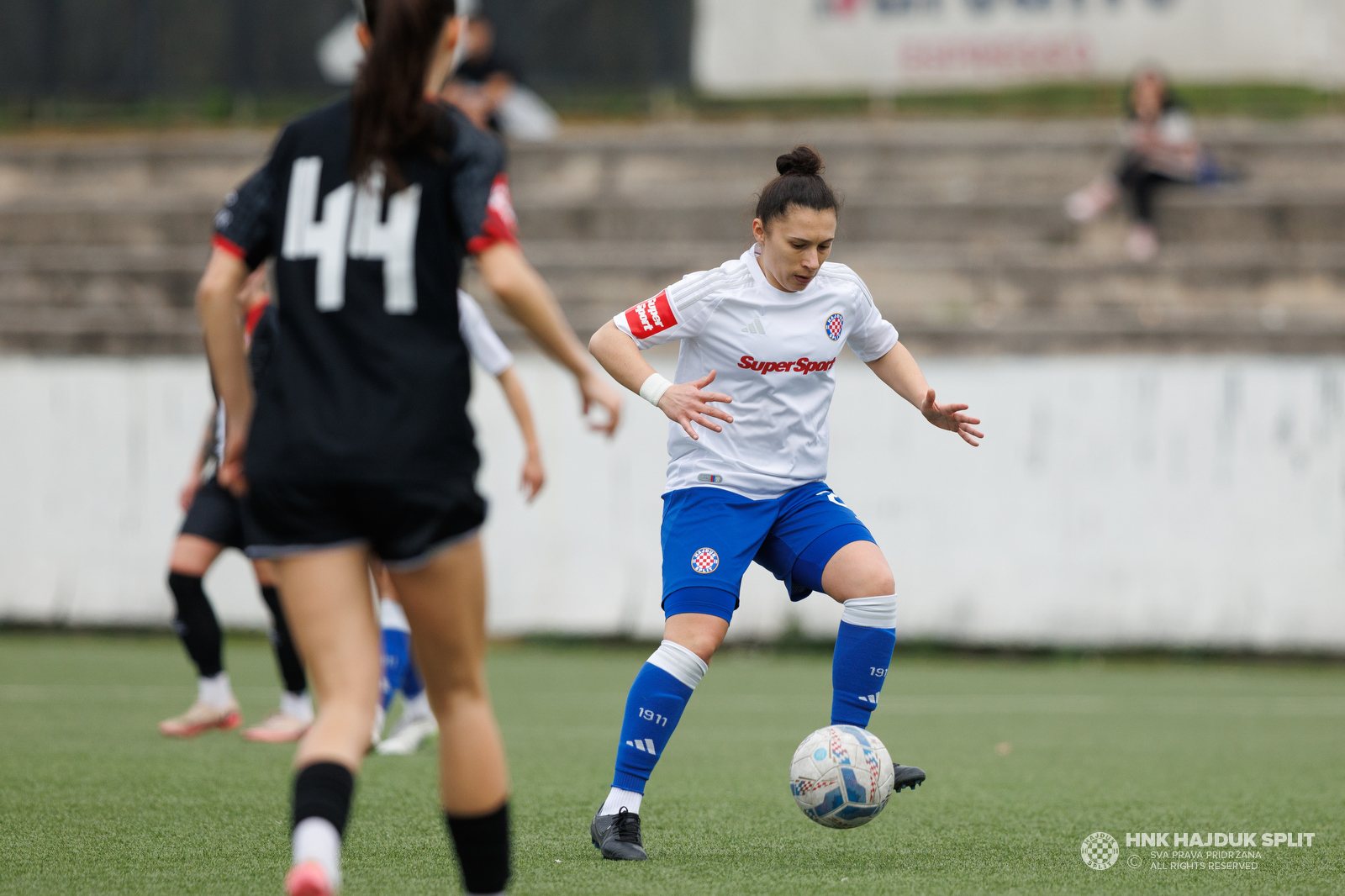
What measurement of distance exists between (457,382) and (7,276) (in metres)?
12.5

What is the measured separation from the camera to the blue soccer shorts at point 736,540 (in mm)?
4691

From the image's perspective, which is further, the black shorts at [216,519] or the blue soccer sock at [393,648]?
the black shorts at [216,519]

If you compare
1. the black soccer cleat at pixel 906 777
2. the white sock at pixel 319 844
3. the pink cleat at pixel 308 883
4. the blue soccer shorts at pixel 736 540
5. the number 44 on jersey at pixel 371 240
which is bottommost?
the black soccer cleat at pixel 906 777

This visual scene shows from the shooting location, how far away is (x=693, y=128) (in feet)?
54.6

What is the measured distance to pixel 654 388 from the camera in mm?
4496

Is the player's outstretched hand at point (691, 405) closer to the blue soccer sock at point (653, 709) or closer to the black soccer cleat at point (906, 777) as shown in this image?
the blue soccer sock at point (653, 709)

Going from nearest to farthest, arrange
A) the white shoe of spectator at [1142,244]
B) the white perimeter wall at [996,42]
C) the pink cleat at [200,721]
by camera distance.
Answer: the pink cleat at [200,721] < the white shoe of spectator at [1142,244] < the white perimeter wall at [996,42]

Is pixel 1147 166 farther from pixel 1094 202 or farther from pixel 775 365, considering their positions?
pixel 775 365

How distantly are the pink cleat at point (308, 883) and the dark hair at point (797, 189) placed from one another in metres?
2.52

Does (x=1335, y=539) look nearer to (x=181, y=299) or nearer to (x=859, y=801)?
(x=859, y=801)

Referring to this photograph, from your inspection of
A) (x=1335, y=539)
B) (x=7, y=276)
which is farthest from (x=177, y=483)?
(x=1335, y=539)

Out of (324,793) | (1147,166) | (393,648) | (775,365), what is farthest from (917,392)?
(1147,166)

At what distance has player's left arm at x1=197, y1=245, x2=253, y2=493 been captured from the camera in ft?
10.2

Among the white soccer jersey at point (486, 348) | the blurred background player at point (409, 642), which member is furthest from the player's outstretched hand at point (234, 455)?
the white soccer jersey at point (486, 348)
